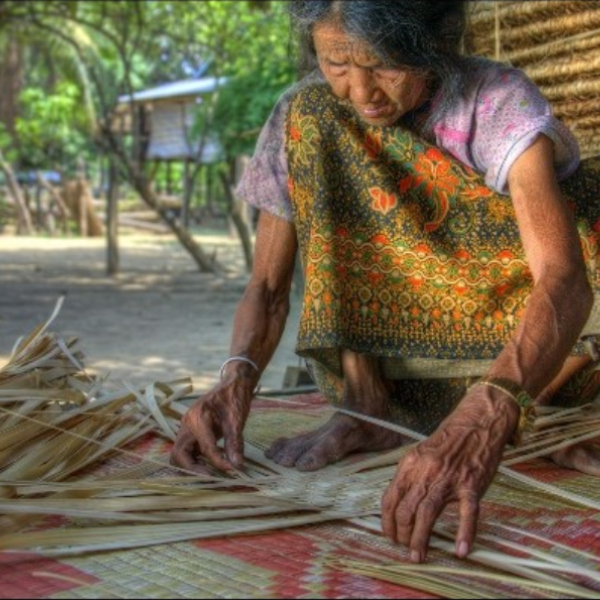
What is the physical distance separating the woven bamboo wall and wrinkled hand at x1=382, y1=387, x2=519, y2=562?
1792 mm

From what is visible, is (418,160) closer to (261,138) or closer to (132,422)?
(261,138)

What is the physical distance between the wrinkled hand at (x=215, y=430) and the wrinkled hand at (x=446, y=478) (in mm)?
518

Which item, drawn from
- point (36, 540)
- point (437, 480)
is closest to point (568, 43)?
point (437, 480)

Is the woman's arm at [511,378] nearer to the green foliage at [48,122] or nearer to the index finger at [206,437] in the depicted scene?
the index finger at [206,437]

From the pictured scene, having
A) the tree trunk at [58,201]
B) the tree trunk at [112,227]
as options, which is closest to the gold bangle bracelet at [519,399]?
the tree trunk at [112,227]

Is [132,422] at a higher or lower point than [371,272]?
lower

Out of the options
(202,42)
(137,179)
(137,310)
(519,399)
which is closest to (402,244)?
(519,399)

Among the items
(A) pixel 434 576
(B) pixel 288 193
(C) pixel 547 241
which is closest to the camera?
(A) pixel 434 576

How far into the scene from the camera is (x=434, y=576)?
52.7 inches

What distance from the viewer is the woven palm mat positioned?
1298 millimetres

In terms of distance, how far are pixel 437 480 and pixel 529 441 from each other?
2.25 ft

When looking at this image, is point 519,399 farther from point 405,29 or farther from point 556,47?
point 556,47

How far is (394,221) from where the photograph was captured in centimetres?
210

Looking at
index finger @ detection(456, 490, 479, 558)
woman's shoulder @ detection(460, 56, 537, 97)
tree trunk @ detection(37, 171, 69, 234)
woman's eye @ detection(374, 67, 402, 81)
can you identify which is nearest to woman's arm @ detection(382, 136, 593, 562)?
index finger @ detection(456, 490, 479, 558)
